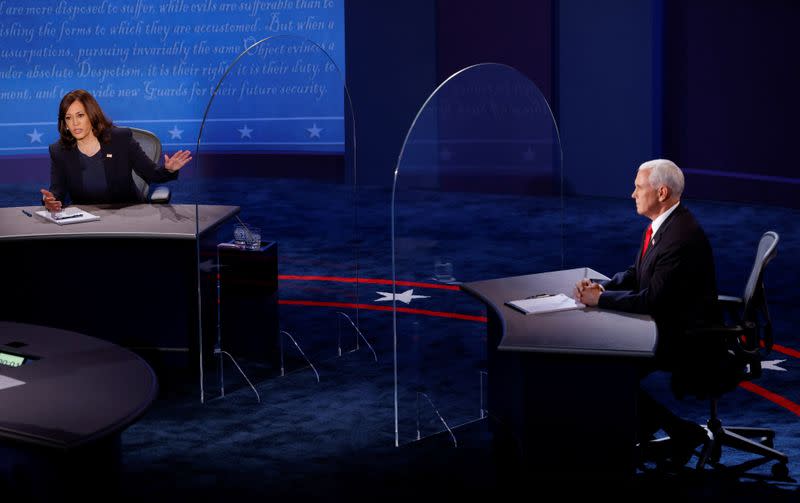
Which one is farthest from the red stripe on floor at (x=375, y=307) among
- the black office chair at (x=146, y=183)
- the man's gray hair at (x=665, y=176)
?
the man's gray hair at (x=665, y=176)

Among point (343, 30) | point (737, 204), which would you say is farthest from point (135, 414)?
point (343, 30)

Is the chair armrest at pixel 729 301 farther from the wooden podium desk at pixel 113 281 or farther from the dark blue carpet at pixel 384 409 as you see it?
the wooden podium desk at pixel 113 281

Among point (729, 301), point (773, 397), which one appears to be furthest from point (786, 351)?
point (729, 301)

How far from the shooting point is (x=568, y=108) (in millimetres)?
11000

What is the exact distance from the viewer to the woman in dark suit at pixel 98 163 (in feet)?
20.1

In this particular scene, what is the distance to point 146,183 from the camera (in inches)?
253

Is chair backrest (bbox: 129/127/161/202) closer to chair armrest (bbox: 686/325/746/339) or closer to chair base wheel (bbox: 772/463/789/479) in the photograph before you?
chair armrest (bbox: 686/325/746/339)

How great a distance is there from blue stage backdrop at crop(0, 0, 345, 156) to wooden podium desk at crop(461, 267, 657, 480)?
→ 25.7 ft

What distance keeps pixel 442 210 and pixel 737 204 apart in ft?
20.3

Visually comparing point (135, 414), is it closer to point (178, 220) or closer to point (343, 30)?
point (178, 220)

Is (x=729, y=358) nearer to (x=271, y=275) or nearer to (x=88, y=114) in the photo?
(x=271, y=275)

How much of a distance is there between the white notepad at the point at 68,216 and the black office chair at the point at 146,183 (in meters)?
0.43

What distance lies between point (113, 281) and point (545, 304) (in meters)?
2.38

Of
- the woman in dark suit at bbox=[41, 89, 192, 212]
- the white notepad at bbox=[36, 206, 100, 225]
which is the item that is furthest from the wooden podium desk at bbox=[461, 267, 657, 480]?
the woman in dark suit at bbox=[41, 89, 192, 212]
